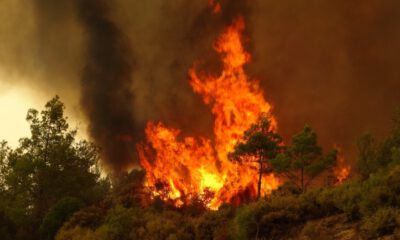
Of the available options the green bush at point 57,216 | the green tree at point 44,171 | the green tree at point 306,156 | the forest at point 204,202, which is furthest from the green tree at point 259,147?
the green tree at point 44,171

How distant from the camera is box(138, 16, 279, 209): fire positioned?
113 feet

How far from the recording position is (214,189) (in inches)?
1390

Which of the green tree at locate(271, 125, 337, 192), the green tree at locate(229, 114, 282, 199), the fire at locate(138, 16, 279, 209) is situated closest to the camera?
the green tree at locate(271, 125, 337, 192)

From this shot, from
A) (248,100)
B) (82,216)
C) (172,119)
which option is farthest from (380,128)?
(82,216)

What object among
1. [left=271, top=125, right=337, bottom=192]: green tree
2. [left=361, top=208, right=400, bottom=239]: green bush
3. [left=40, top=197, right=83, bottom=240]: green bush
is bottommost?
[left=361, top=208, right=400, bottom=239]: green bush

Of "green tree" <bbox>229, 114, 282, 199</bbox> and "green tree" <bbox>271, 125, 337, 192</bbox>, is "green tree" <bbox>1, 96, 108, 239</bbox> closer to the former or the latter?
"green tree" <bbox>229, 114, 282, 199</bbox>

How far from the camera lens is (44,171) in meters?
37.2

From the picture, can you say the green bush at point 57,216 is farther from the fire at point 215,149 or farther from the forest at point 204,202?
the fire at point 215,149

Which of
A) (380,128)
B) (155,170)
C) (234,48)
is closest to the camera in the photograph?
(155,170)

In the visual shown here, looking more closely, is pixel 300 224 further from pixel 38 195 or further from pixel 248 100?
pixel 38 195

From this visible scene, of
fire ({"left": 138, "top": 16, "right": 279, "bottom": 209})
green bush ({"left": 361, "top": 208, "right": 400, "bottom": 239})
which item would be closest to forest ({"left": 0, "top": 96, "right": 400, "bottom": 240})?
green bush ({"left": 361, "top": 208, "right": 400, "bottom": 239})

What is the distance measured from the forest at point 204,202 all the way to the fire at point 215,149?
2.29 metres

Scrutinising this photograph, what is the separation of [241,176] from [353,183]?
16749mm

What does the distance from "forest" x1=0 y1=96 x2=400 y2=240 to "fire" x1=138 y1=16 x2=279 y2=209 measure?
229 centimetres
